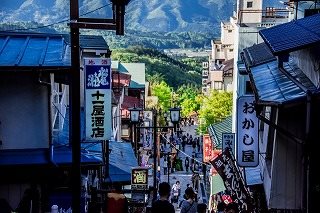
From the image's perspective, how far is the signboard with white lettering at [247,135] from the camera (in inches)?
588

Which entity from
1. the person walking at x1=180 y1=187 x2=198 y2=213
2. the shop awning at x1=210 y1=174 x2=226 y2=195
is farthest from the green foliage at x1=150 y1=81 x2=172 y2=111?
the person walking at x1=180 y1=187 x2=198 y2=213

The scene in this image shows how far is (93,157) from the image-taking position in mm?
14953

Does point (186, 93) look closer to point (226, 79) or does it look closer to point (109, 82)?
point (226, 79)

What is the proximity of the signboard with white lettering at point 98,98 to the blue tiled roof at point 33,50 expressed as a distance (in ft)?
2.47

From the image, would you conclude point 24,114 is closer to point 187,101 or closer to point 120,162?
point 120,162

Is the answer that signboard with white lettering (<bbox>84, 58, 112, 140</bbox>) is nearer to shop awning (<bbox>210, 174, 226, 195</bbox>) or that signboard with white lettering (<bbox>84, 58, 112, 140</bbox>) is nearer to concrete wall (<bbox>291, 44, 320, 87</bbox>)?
concrete wall (<bbox>291, 44, 320, 87</bbox>)

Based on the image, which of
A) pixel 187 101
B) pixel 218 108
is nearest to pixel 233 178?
pixel 218 108

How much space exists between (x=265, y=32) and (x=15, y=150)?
640 centimetres

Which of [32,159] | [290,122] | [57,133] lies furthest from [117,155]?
[290,122]

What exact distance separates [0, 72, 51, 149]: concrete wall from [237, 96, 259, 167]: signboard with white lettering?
454 centimetres

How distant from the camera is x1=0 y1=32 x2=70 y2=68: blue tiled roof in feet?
47.2

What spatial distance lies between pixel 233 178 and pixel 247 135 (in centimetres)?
212

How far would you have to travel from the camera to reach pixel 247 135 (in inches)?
593

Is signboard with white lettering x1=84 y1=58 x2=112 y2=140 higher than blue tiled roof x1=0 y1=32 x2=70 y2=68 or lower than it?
lower
